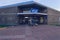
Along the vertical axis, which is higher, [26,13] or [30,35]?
[30,35]

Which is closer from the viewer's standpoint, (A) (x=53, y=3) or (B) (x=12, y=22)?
(B) (x=12, y=22)

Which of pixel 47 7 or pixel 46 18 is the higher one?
pixel 47 7

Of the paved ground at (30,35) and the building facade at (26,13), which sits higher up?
the paved ground at (30,35)

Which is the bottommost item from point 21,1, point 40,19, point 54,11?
point 40,19

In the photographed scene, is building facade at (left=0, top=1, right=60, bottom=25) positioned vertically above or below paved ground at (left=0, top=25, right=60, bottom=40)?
below

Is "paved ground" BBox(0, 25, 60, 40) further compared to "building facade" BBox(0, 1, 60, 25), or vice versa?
"building facade" BBox(0, 1, 60, 25)

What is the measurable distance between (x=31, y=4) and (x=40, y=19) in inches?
240

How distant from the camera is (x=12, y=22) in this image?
1264 inches

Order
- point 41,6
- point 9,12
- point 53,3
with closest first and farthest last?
point 9,12 → point 41,6 → point 53,3

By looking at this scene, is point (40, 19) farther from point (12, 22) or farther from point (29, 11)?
point (12, 22)

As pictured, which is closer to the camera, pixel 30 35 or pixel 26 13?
pixel 30 35

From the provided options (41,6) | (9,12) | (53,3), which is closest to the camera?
(9,12)

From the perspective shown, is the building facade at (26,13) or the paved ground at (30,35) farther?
the building facade at (26,13)

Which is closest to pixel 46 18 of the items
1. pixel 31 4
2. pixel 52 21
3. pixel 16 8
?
pixel 52 21
